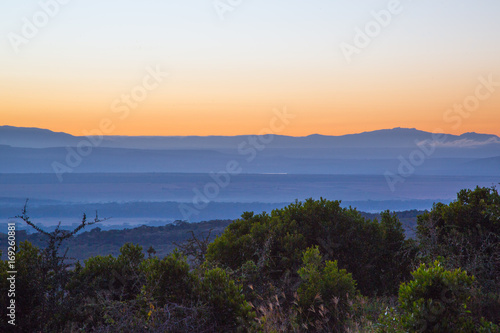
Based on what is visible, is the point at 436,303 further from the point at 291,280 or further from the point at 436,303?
the point at 291,280

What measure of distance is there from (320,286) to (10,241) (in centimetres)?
522

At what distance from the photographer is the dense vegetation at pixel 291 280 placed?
582cm

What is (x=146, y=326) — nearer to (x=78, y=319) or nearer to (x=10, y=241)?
(x=78, y=319)

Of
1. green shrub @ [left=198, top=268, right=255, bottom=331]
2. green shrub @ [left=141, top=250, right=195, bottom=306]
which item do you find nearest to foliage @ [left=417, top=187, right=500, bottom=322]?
green shrub @ [left=198, top=268, right=255, bottom=331]

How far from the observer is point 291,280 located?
30.9ft

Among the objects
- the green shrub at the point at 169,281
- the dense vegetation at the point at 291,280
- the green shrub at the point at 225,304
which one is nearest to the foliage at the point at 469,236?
the dense vegetation at the point at 291,280

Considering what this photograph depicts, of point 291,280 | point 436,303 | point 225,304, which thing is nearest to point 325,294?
point 291,280

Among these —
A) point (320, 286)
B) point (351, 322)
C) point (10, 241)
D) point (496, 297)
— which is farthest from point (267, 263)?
point (10, 241)

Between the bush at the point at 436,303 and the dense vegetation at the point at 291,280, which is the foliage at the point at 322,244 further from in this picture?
the bush at the point at 436,303

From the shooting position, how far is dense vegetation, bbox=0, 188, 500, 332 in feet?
19.1

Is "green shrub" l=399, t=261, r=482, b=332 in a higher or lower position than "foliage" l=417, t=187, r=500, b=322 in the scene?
lower

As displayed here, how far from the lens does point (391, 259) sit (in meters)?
10.9

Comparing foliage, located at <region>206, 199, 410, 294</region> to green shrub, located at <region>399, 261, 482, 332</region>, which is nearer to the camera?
green shrub, located at <region>399, 261, 482, 332</region>

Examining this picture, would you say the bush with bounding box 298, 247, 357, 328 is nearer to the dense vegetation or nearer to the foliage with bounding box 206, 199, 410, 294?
the dense vegetation
